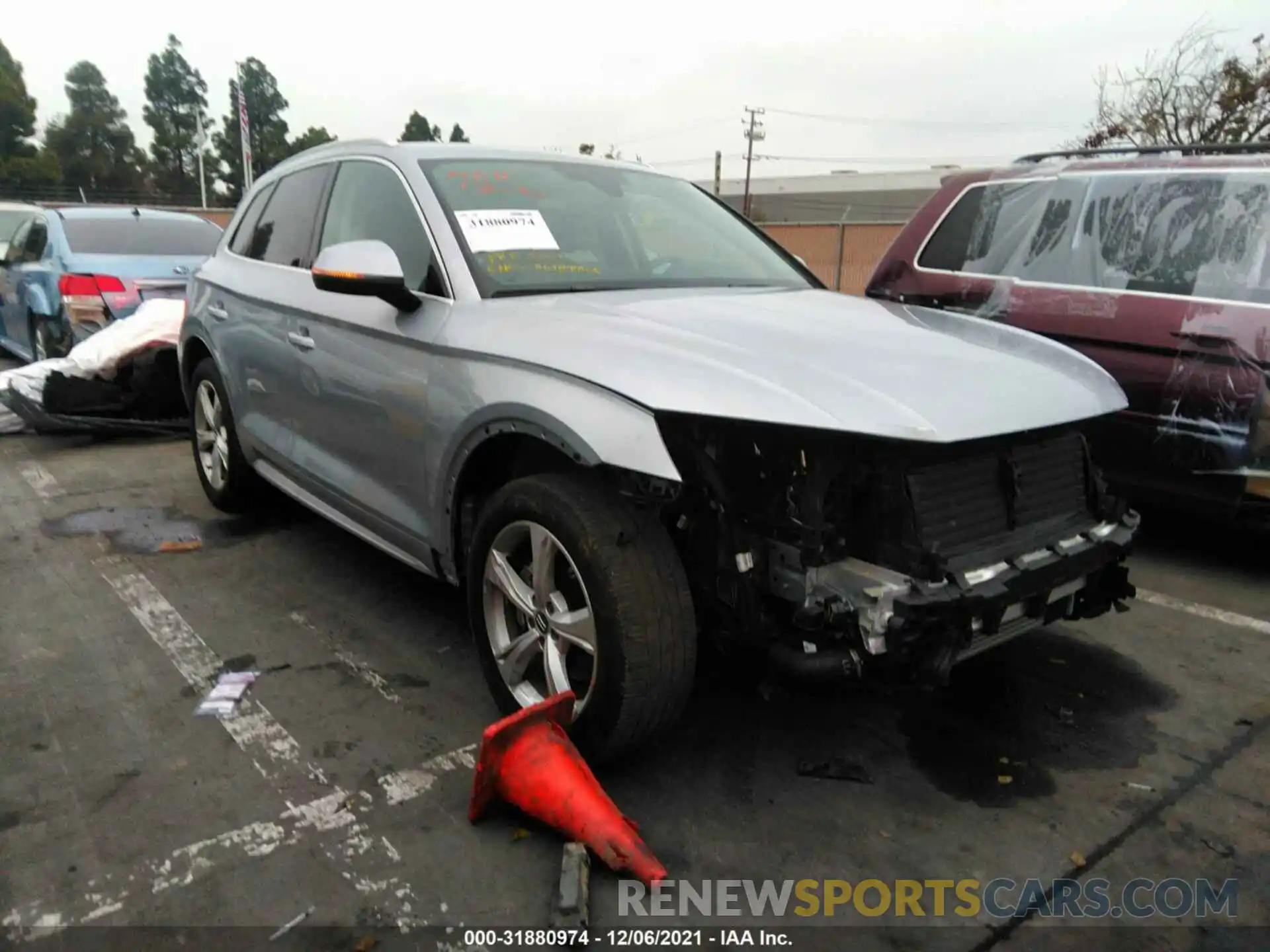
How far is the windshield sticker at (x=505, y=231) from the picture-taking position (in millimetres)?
3129

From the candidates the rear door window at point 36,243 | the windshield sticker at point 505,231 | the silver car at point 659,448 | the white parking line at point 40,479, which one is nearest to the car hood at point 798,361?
the silver car at point 659,448

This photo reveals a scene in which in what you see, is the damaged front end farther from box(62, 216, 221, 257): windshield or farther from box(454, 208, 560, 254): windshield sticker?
box(62, 216, 221, 257): windshield

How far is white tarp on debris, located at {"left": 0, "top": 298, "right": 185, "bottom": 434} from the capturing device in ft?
21.5

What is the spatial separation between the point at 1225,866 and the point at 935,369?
149cm

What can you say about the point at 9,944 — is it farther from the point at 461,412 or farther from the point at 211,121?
the point at 211,121

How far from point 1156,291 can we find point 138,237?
776 cm

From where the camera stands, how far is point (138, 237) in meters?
8.00

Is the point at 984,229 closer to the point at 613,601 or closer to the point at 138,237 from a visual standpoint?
the point at 613,601

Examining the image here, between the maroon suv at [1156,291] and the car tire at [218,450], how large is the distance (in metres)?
3.92

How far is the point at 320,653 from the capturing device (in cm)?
352

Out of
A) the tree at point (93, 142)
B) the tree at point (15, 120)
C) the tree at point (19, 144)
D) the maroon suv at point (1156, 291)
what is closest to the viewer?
the maroon suv at point (1156, 291)

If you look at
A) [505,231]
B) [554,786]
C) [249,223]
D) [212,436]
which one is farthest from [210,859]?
[249,223]

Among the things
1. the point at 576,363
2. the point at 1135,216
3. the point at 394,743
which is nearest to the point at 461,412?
the point at 576,363

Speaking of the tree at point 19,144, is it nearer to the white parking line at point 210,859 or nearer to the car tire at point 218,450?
the car tire at point 218,450
